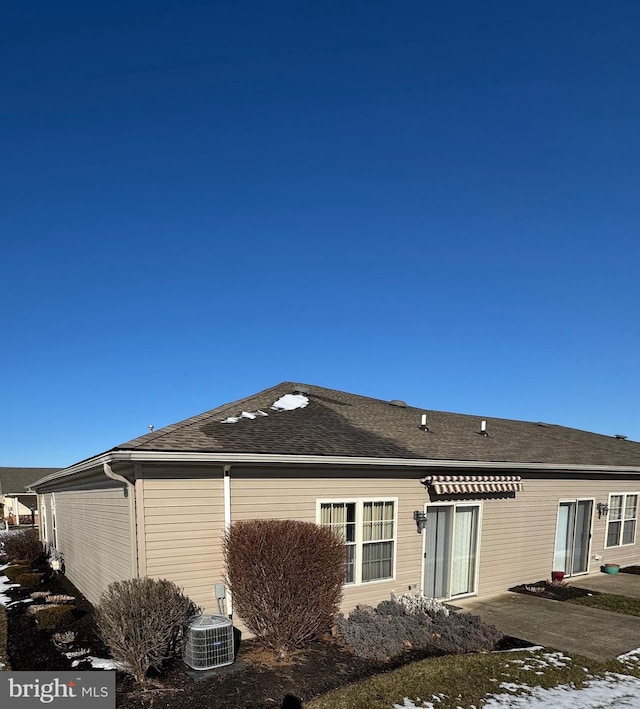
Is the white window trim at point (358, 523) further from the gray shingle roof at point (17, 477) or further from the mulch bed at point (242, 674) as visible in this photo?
the gray shingle roof at point (17, 477)

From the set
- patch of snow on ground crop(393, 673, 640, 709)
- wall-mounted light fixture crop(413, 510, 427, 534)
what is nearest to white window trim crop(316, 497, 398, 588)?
wall-mounted light fixture crop(413, 510, 427, 534)

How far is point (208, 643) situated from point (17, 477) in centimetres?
4822

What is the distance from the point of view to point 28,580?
11539mm

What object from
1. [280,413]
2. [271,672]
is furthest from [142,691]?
[280,413]

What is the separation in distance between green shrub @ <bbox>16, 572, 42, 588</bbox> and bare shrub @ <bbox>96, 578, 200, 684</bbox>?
25.9ft

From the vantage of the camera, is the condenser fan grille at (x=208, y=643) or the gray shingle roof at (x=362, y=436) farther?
the gray shingle roof at (x=362, y=436)

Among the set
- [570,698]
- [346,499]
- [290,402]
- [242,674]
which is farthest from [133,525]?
[570,698]

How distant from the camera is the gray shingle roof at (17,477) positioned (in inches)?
1614

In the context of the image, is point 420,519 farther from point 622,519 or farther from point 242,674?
point 622,519

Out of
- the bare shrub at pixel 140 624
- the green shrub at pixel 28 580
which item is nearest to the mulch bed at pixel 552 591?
the bare shrub at pixel 140 624

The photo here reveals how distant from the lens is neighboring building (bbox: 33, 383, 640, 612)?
6551mm

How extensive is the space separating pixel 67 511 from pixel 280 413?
7629 millimetres

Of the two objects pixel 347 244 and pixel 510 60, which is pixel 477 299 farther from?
pixel 510 60

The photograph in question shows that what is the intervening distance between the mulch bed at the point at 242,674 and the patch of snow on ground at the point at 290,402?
188 inches
